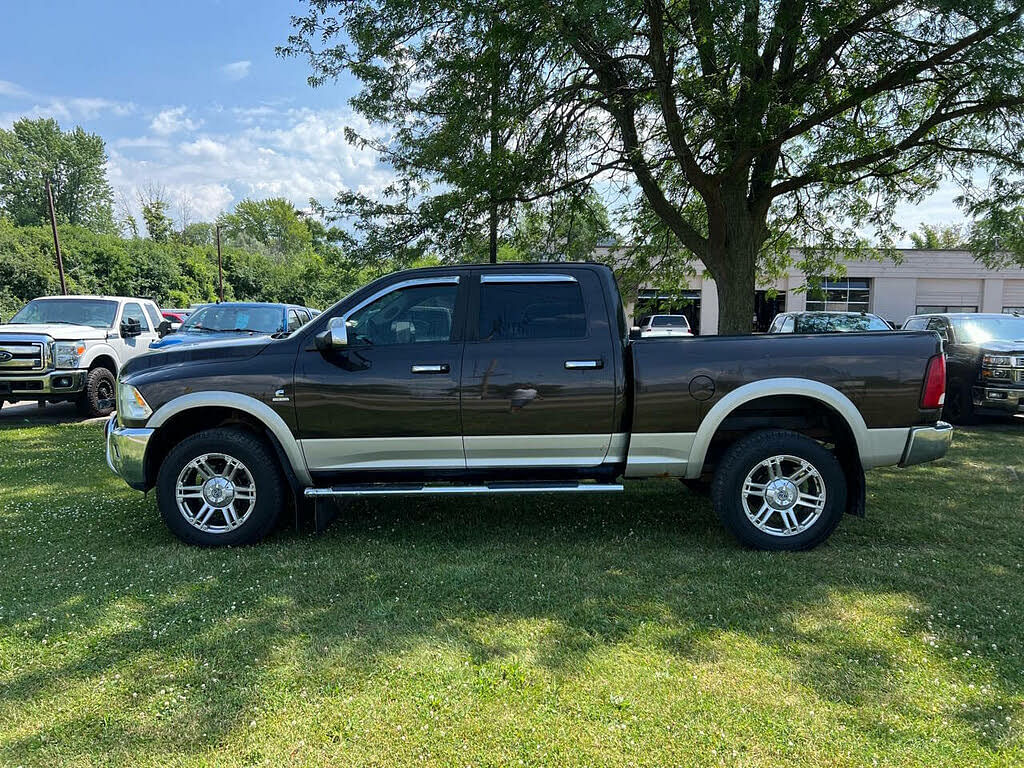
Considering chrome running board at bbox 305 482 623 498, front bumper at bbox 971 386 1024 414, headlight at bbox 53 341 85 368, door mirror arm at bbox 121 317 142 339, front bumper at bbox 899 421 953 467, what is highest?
door mirror arm at bbox 121 317 142 339

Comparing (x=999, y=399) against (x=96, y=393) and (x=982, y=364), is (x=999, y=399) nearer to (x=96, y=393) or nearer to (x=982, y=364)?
(x=982, y=364)

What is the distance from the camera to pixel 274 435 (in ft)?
15.9

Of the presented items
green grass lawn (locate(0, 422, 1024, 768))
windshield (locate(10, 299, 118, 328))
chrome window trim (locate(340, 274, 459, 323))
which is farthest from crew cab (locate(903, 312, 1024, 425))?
windshield (locate(10, 299, 118, 328))

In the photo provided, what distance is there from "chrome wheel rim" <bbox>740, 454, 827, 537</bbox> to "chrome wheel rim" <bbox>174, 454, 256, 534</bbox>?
3551 millimetres

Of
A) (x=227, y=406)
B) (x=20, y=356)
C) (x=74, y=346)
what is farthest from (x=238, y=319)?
(x=227, y=406)

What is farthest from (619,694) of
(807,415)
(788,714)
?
(807,415)

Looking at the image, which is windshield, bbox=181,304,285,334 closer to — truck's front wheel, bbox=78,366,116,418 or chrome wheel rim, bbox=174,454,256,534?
truck's front wheel, bbox=78,366,116,418

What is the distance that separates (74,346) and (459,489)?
848cm

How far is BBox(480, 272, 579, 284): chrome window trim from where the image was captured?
499cm

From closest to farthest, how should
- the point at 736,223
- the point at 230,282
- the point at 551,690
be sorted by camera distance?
the point at 551,690, the point at 736,223, the point at 230,282

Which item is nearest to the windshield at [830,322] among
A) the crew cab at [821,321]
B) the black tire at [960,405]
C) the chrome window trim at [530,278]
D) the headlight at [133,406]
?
the crew cab at [821,321]

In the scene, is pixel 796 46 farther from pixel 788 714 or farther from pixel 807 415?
pixel 788 714

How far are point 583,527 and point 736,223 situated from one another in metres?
6.61

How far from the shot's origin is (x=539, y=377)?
4734 mm
